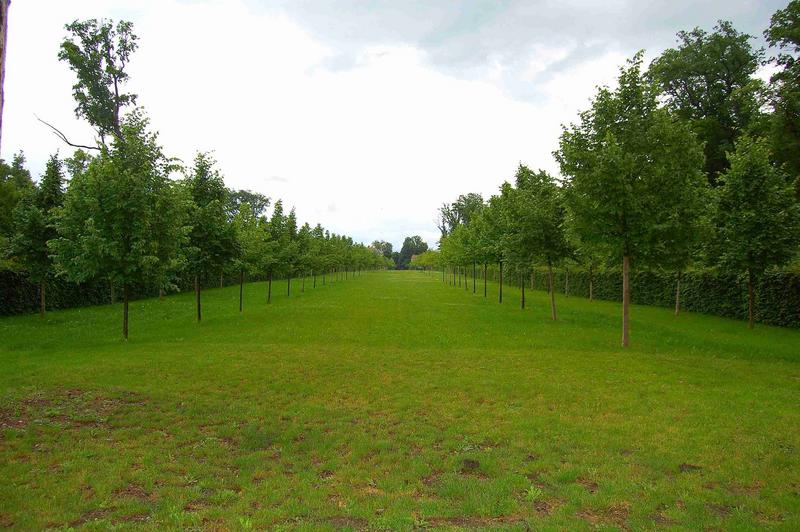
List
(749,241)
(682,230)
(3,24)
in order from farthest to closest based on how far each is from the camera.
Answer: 1. (749,241)
2. (682,230)
3. (3,24)

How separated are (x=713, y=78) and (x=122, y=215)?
4341 cm

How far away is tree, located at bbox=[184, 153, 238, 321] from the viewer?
19.6 meters

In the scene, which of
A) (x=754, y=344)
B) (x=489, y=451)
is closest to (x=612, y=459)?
(x=489, y=451)

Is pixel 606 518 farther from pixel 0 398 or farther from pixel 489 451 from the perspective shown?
pixel 0 398

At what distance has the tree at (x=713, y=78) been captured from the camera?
36812 mm

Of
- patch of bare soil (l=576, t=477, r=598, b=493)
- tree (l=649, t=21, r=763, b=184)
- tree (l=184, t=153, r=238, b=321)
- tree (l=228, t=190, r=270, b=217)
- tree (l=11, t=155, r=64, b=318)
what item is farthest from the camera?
tree (l=228, t=190, r=270, b=217)

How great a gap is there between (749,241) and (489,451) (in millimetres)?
17847

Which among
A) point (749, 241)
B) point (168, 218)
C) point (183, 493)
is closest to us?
point (183, 493)

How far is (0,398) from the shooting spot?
317 inches

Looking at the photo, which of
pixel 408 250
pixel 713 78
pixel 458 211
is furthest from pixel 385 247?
pixel 713 78

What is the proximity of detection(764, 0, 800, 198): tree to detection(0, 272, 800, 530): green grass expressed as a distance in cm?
1735

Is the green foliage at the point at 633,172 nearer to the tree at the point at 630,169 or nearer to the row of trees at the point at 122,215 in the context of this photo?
the tree at the point at 630,169

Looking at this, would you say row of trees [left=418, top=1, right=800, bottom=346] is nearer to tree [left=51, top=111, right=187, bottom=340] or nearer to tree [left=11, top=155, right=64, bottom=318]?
tree [left=51, top=111, right=187, bottom=340]

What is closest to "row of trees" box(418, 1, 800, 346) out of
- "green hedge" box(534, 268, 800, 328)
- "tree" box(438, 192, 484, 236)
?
"green hedge" box(534, 268, 800, 328)
